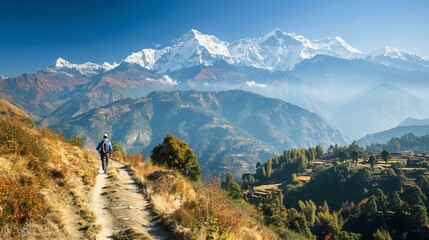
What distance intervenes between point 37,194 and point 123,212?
3.55m

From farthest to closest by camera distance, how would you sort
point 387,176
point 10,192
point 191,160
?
point 387,176 < point 191,160 < point 10,192

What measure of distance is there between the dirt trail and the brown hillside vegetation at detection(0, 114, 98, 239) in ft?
1.71

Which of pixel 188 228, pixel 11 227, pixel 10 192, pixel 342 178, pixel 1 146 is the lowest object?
pixel 342 178

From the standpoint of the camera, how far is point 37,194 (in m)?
11.7

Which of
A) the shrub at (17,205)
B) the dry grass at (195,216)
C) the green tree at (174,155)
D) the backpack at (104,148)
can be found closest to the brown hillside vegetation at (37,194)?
the shrub at (17,205)

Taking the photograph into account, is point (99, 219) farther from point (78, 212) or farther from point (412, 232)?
point (412, 232)

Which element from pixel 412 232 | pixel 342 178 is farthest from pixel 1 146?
pixel 342 178

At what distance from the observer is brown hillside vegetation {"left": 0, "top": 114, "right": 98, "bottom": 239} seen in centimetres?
976

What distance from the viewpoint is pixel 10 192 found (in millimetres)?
10359

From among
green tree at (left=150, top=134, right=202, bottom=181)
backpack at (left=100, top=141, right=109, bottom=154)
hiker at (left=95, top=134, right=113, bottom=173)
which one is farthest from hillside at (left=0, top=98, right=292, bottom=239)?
green tree at (left=150, top=134, right=202, bottom=181)

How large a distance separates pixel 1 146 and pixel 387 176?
202511 mm

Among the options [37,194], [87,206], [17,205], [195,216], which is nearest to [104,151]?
[87,206]

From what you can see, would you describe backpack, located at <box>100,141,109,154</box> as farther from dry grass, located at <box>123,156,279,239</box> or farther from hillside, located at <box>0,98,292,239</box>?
dry grass, located at <box>123,156,279,239</box>

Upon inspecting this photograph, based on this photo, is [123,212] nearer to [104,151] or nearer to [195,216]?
[195,216]
